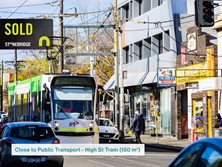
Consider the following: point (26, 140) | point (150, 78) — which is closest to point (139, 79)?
point (150, 78)

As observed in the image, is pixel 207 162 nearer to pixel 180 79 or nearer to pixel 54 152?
pixel 54 152

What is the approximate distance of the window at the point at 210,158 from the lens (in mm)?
5986

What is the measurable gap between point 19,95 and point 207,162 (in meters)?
30.2

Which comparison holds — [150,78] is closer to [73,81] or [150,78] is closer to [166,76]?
[166,76]

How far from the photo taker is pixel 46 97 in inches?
1087

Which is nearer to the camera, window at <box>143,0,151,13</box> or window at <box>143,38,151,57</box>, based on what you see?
window at <box>143,38,151,57</box>

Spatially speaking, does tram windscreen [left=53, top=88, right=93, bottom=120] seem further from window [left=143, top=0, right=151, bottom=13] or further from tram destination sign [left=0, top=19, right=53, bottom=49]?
tram destination sign [left=0, top=19, right=53, bottom=49]

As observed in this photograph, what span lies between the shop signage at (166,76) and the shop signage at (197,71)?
1.74ft

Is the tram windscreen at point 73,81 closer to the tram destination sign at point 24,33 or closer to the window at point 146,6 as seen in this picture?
the window at point 146,6

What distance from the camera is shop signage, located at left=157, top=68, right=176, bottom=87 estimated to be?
3803cm

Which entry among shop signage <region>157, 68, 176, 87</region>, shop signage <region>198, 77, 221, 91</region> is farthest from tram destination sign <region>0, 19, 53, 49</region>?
shop signage <region>198, 77, 221, 91</region>

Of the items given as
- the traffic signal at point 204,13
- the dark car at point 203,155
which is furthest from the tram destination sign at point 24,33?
the dark car at point 203,155
